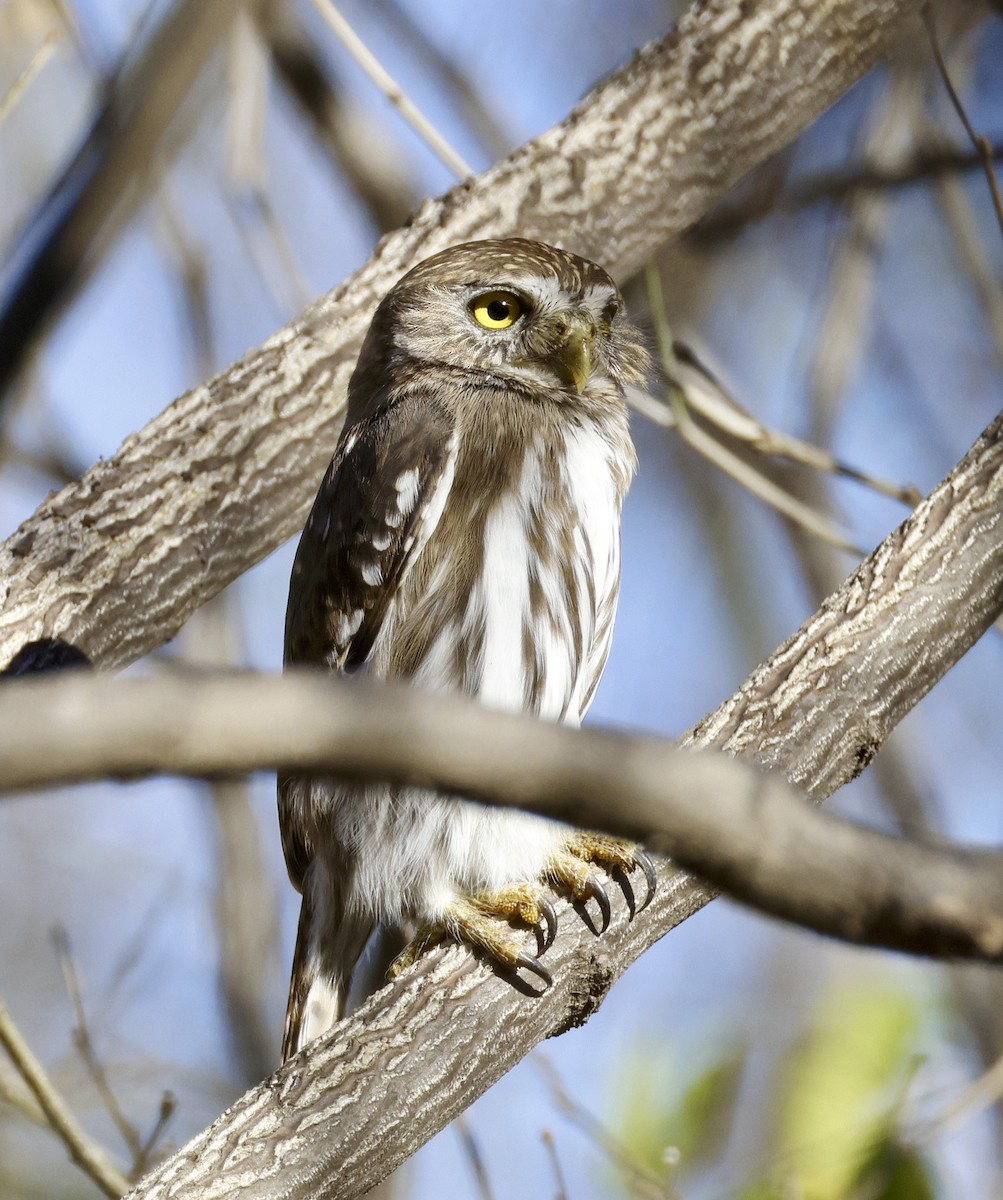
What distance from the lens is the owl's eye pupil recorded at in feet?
14.3

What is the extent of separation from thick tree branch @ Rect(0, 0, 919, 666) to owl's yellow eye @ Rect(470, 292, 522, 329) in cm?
50

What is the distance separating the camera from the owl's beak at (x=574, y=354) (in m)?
4.24

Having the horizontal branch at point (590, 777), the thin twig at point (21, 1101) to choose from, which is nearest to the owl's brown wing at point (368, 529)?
the thin twig at point (21, 1101)

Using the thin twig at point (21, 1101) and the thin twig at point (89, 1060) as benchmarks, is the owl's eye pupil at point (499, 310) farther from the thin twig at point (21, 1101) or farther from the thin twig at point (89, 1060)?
the thin twig at point (21, 1101)

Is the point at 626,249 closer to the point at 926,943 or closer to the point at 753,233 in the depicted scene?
the point at 753,233

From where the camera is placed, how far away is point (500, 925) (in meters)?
3.50

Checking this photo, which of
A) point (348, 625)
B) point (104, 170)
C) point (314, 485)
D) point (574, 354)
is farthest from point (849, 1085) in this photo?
point (104, 170)

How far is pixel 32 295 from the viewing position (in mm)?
3146

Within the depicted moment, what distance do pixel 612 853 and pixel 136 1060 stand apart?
3.54 meters

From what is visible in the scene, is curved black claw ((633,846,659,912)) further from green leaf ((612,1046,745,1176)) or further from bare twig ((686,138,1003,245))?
bare twig ((686,138,1003,245))

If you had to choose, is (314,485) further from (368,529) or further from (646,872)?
(646,872)

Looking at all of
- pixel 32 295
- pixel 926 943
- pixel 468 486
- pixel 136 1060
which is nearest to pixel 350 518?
pixel 468 486

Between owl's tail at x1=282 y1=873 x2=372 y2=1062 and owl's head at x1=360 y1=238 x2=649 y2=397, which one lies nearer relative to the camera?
owl's tail at x1=282 y1=873 x2=372 y2=1062

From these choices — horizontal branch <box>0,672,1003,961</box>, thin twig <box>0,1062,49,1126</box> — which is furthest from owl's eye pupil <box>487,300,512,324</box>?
horizontal branch <box>0,672,1003,961</box>
